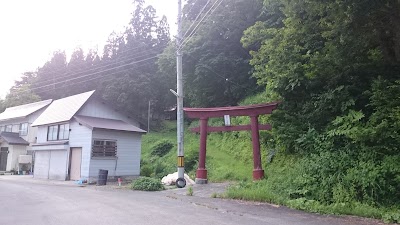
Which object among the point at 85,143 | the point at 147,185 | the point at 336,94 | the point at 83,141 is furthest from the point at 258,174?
the point at 83,141

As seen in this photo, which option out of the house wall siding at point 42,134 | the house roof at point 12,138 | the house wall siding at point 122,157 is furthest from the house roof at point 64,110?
the house roof at point 12,138

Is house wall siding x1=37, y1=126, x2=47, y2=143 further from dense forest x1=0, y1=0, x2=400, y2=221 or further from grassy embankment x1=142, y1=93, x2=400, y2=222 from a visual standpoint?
A: dense forest x1=0, y1=0, x2=400, y2=221

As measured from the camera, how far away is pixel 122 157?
24.4 m

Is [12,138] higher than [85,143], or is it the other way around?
[12,138]

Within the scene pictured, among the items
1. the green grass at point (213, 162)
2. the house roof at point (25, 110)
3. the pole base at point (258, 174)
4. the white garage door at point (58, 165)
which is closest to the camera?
the pole base at point (258, 174)

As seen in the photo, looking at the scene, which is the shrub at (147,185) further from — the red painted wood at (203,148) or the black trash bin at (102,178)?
the black trash bin at (102,178)

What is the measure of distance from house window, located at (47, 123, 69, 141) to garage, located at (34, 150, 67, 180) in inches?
41.4

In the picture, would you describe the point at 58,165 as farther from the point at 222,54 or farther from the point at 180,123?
the point at 222,54

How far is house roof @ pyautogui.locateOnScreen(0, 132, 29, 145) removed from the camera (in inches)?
1337

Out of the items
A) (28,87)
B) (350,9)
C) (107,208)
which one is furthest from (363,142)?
(28,87)

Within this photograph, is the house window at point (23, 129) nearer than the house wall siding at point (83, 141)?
No

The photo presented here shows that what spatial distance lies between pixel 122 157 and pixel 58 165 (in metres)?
5.04

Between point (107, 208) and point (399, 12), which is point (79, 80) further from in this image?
point (399, 12)

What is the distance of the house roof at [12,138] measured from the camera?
3396 cm
